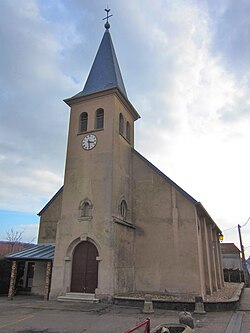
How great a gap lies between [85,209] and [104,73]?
10320 mm

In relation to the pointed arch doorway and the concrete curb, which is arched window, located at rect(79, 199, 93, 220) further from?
the concrete curb

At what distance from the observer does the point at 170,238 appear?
55.2 ft

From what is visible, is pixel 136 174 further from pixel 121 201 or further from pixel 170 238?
pixel 170 238

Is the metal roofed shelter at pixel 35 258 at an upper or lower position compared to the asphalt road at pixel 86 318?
upper

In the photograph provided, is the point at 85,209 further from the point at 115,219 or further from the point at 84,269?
the point at 84,269

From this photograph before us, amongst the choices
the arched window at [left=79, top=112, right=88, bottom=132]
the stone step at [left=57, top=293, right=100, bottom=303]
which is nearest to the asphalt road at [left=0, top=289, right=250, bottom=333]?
the stone step at [left=57, top=293, right=100, bottom=303]

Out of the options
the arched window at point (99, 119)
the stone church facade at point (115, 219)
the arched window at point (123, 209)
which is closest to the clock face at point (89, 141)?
the stone church facade at point (115, 219)

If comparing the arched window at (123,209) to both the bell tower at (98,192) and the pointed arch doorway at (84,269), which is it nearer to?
the bell tower at (98,192)

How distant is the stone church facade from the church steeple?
0.53 ft

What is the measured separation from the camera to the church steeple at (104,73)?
64.4ft

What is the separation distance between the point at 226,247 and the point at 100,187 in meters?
45.5

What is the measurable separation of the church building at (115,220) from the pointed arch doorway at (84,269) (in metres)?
0.05

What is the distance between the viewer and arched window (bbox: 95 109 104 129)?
735 inches

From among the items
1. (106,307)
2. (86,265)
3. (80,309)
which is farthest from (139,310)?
(86,265)
